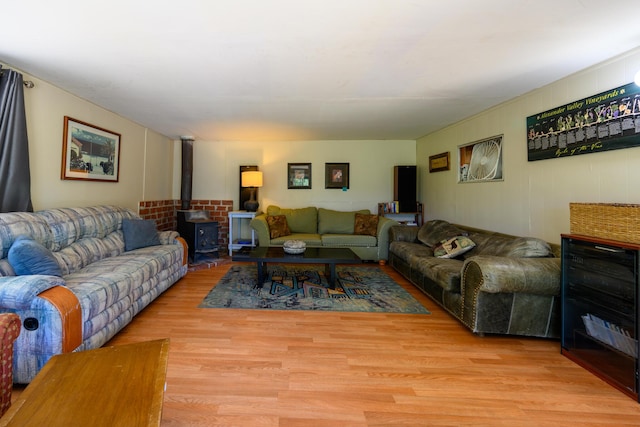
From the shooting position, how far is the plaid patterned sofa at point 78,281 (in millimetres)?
1569

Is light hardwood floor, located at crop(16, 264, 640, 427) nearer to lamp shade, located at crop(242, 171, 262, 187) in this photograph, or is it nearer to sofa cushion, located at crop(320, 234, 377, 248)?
sofa cushion, located at crop(320, 234, 377, 248)

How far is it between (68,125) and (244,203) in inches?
105

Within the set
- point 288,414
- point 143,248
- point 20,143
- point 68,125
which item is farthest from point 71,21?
point 288,414

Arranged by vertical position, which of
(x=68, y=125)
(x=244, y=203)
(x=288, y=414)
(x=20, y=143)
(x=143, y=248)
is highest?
(x=68, y=125)

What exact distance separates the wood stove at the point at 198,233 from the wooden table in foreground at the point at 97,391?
3246 mm

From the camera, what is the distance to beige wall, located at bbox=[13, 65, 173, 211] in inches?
104

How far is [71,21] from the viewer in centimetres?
172

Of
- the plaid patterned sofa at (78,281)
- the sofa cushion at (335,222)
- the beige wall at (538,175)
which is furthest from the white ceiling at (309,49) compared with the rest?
the sofa cushion at (335,222)

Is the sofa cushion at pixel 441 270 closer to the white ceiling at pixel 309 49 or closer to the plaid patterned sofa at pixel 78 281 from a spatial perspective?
the white ceiling at pixel 309 49

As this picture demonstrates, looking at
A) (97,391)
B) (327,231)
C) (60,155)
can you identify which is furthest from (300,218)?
(97,391)

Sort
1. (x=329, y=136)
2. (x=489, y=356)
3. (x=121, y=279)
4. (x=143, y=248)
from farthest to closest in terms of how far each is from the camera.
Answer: (x=329, y=136) → (x=143, y=248) → (x=121, y=279) → (x=489, y=356)

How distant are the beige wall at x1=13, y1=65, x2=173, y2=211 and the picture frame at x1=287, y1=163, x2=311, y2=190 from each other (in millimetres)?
2324

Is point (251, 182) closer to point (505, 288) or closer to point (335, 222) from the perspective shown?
point (335, 222)

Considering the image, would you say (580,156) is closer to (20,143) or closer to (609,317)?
(609,317)
